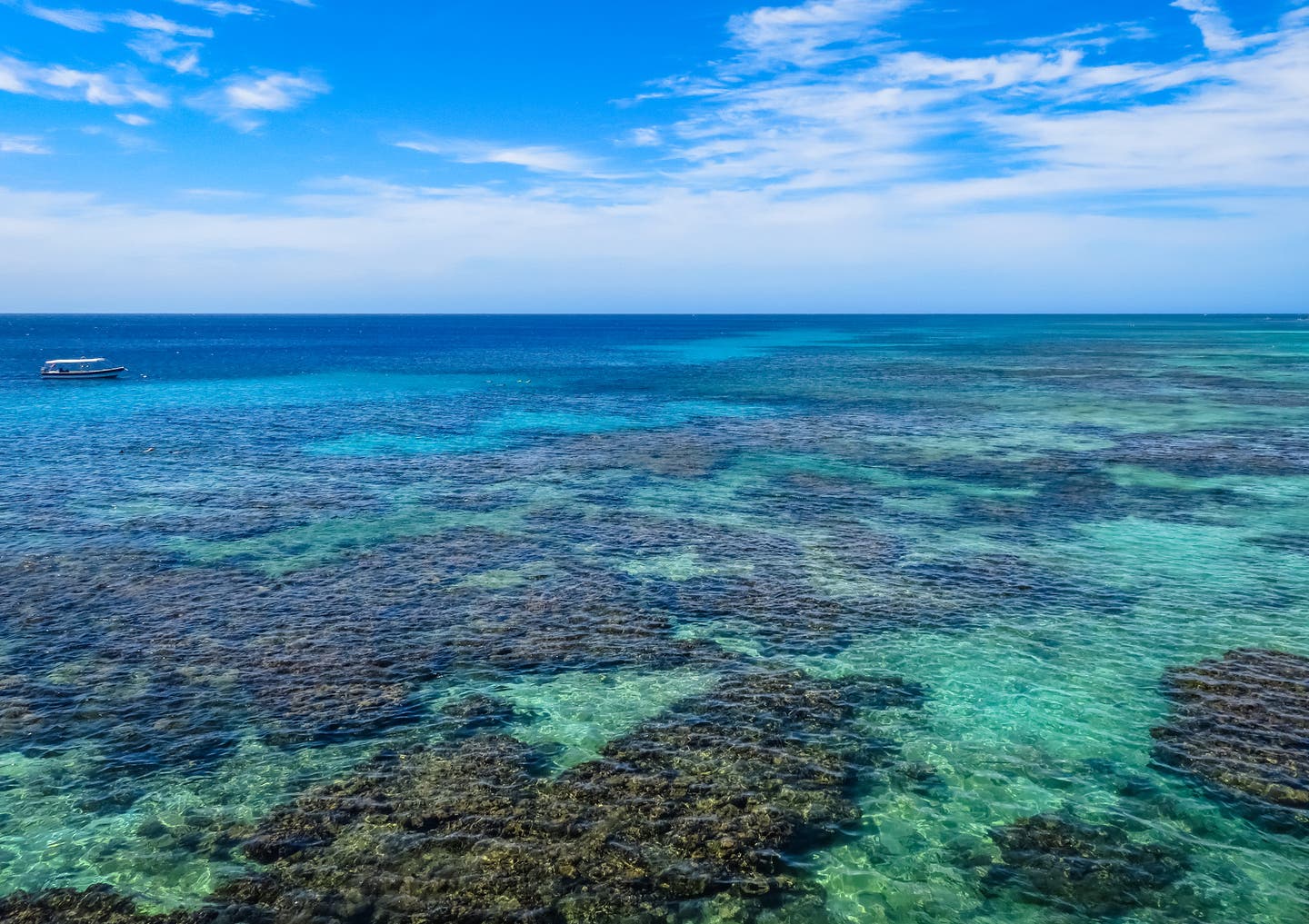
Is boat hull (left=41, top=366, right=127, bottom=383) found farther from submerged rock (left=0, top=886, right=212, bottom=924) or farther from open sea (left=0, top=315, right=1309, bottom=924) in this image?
submerged rock (left=0, top=886, right=212, bottom=924)

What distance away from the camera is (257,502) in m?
37.5

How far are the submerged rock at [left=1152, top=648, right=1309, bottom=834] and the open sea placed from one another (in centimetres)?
9

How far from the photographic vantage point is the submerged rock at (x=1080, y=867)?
12727 mm

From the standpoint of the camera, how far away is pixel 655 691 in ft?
63.9

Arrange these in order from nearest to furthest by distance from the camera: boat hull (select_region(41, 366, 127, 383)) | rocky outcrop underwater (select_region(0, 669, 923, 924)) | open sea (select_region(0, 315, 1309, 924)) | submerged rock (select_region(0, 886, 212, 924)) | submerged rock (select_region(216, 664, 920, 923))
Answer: submerged rock (select_region(0, 886, 212, 924)), rocky outcrop underwater (select_region(0, 669, 923, 924)), submerged rock (select_region(216, 664, 920, 923)), open sea (select_region(0, 315, 1309, 924)), boat hull (select_region(41, 366, 127, 383))

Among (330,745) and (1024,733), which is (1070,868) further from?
(330,745)

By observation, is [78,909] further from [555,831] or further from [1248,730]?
[1248,730]

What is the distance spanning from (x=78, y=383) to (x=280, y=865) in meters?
98.8

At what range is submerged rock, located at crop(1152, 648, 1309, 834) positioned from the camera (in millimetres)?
15117

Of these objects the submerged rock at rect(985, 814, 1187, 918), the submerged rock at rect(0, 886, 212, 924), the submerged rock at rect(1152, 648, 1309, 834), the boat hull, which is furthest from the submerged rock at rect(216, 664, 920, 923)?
the boat hull

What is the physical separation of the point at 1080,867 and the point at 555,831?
8529mm

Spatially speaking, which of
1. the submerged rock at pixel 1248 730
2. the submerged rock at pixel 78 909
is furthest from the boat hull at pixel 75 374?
the submerged rock at pixel 1248 730

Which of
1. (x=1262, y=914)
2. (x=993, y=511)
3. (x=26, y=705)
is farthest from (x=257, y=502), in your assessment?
(x=1262, y=914)

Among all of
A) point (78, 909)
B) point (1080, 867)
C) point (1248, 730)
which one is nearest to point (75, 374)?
point (78, 909)
